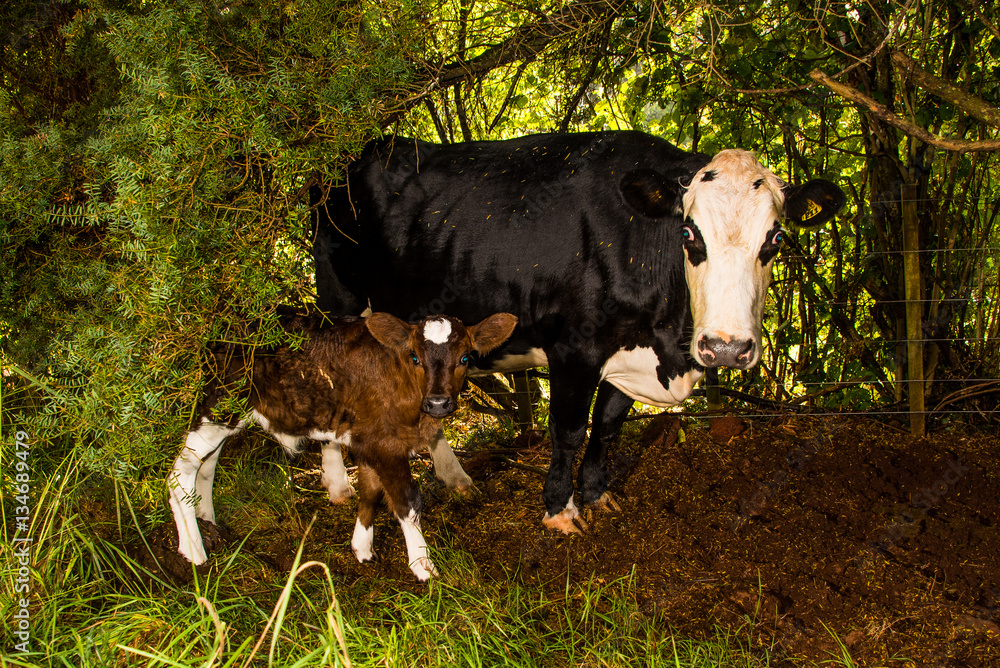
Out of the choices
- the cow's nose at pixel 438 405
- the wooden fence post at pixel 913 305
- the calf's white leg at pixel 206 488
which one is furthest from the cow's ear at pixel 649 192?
the calf's white leg at pixel 206 488

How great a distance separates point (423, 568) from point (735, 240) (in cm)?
247

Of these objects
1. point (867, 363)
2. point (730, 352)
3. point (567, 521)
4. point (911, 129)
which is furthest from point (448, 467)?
point (867, 363)

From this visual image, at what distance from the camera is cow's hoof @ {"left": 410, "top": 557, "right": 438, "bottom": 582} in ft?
12.6

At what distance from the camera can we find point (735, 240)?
12.2 ft

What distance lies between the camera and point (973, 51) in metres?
5.48

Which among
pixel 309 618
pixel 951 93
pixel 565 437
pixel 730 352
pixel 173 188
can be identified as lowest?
pixel 309 618

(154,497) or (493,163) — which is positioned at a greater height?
(493,163)

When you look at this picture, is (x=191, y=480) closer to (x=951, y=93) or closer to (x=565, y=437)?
(x=565, y=437)

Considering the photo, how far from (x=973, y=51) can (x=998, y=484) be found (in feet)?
11.1

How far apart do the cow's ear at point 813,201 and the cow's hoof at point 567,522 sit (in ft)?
7.36

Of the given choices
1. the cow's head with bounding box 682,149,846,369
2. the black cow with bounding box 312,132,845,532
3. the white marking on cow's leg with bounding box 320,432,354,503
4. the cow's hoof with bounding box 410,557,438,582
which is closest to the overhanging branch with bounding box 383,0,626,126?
the black cow with bounding box 312,132,845,532

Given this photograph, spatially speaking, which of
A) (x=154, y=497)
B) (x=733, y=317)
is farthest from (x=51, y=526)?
(x=733, y=317)

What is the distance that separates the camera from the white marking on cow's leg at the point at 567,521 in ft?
14.5

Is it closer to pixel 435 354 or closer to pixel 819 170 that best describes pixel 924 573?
pixel 435 354
